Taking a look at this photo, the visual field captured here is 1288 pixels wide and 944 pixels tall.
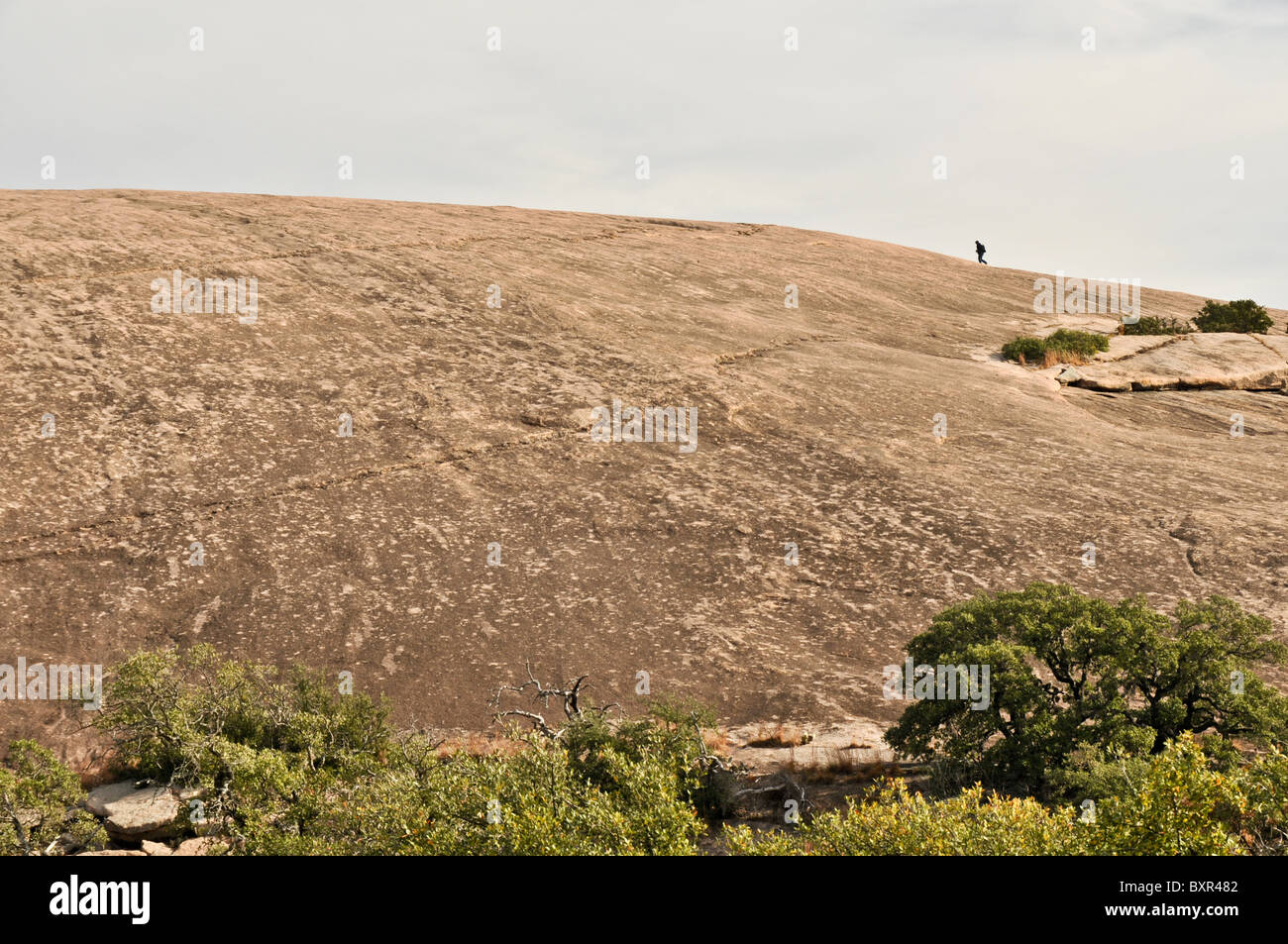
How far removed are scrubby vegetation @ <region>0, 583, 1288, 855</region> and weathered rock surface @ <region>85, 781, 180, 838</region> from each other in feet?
0.63

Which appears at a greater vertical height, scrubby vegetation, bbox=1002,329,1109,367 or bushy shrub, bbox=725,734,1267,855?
scrubby vegetation, bbox=1002,329,1109,367

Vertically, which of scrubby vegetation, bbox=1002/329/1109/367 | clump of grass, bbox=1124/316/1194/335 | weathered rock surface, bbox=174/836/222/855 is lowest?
weathered rock surface, bbox=174/836/222/855

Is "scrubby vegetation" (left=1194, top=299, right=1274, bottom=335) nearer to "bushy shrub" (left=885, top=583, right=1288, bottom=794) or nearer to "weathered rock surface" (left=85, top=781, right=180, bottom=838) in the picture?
"bushy shrub" (left=885, top=583, right=1288, bottom=794)

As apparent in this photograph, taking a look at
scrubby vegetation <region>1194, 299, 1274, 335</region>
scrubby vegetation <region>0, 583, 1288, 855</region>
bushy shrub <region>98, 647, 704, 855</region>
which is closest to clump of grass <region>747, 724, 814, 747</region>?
scrubby vegetation <region>0, 583, 1288, 855</region>

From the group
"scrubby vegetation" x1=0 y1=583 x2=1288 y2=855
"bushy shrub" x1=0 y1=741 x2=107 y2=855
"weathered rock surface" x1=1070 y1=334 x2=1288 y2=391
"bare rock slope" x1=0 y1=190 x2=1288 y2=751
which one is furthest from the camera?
"weathered rock surface" x1=1070 y1=334 x2=1288 y2=391

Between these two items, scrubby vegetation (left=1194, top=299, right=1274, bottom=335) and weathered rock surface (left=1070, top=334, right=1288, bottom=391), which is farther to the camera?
scrubby vegetation (left=1194, top=299, right=1274, bottom=335)

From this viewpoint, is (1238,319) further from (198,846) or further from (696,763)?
(198,846)

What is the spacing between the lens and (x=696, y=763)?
9594mm

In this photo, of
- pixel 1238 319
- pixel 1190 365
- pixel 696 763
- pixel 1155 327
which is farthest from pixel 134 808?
pixel 1238 319

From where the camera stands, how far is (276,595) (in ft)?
40.8

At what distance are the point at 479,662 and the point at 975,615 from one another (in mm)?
5748

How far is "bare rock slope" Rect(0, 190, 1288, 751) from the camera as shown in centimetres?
1202
